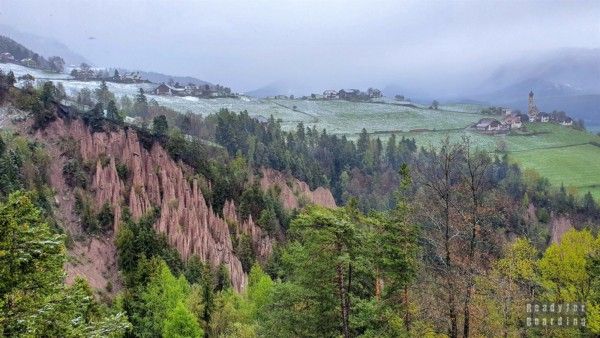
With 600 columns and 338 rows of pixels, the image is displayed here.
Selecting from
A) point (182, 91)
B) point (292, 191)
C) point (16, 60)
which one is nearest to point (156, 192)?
point (292, 191)

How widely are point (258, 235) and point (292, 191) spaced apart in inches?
804

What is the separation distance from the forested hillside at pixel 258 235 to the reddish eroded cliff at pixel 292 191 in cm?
30

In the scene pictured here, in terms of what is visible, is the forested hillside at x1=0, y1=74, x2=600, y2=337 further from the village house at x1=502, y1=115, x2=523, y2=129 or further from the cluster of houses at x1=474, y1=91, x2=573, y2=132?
the village house at x1=502, y1=115, x2=523, y2=129

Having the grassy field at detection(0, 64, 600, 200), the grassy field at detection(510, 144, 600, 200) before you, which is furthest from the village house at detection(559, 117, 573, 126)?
the grassy field at detection(510, 144, 600, 200)

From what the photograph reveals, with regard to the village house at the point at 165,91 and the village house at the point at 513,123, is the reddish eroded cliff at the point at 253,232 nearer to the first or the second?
the village house at the point at 165,91

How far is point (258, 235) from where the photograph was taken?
72250 mm

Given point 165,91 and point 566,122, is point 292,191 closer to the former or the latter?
point 165,91

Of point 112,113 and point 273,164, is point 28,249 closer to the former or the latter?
point 112,113

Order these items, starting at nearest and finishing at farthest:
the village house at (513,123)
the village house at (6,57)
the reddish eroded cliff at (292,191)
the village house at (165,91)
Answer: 1. the reddish eroded cliff at (292,191)
2. the village house at (6,57)
3. the village house at (513,123)
4. the village house at (165,91)

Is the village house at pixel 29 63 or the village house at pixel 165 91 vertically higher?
the village house at pixel 29 63

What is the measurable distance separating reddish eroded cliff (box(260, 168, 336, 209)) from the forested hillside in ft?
0.99

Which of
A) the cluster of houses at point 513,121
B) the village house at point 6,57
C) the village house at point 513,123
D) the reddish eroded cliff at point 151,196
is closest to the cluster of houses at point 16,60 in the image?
the village house at point 6,57

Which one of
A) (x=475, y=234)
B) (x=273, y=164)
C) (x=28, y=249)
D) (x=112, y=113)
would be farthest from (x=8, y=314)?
(x=273, y=164)

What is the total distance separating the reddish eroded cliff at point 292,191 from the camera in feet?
287
